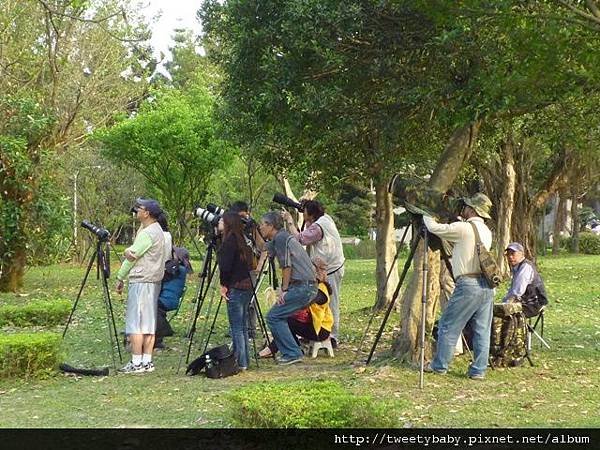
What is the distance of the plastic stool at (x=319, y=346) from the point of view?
1097 centimetres

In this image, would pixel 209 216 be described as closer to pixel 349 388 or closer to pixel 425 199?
pixel 425 199

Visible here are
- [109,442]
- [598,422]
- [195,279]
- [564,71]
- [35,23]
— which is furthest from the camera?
[195,279]

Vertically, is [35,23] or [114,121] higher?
[35,23]

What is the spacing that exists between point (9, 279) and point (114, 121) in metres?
8.98

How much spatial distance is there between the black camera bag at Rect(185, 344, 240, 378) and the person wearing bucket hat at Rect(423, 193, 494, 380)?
2286mm

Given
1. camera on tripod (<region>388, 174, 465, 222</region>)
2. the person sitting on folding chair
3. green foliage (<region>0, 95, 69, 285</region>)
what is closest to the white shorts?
camera on tripod (<region>388, 174, 465, 222</region>)

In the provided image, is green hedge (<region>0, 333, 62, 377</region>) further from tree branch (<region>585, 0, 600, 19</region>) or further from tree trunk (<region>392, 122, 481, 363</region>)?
tree branch (<region>585, 0, 600, 19</region>)

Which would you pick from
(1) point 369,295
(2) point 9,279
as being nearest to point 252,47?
(1) point 369,295

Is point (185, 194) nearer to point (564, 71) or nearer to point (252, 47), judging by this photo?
point (252, 47)

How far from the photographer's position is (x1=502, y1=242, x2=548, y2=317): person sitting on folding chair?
35.1 feet

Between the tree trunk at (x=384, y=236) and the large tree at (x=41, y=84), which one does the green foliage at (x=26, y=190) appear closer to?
the large tree at (x=41, y=84)

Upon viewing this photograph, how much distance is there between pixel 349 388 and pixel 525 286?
127 inches

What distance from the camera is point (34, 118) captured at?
813 inches

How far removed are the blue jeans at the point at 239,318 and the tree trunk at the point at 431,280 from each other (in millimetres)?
1842
